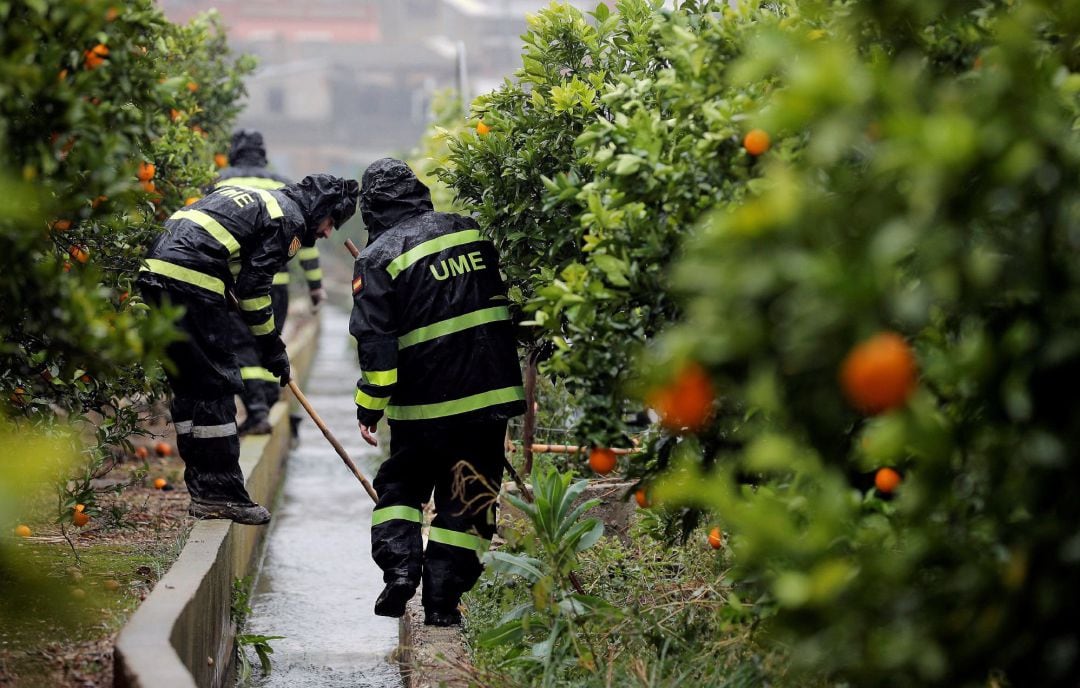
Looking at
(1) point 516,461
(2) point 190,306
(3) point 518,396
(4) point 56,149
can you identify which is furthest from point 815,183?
(1) point 516,461

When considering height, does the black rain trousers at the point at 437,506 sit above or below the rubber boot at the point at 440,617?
above

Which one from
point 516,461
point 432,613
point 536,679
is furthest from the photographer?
point 516,461

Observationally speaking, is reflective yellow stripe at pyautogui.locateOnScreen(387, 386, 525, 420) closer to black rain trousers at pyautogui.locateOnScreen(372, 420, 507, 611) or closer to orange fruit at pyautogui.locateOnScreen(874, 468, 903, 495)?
black rain trousers at pyautogui.locateOnScreen(372, 420, 507, 611)

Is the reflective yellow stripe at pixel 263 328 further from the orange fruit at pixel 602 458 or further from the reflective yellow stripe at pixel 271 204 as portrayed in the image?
A: the orange fruit at pixel 602 458

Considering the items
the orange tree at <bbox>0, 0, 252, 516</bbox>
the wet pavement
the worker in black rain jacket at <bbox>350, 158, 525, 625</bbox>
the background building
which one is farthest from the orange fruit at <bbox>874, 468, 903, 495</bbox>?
the background building

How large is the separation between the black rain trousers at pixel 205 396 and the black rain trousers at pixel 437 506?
1091 mm

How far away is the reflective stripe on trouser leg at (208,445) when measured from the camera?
6.14 m

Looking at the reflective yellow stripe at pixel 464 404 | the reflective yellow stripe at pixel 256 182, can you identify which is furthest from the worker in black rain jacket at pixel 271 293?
the reflective yellow stripe at pixel 464 404

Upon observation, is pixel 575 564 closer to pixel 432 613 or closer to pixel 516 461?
pixel 432 613

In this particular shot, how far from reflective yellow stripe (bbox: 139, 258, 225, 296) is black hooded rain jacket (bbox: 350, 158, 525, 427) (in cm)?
110

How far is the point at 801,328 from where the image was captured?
2.04m

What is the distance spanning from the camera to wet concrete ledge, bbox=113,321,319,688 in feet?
12.3

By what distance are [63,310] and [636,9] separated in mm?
2551

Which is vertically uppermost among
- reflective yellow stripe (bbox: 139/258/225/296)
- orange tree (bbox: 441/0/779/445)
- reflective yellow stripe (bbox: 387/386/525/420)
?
orange tree (bbox: 441/0/779/445)
